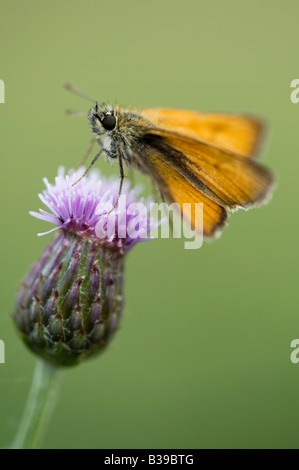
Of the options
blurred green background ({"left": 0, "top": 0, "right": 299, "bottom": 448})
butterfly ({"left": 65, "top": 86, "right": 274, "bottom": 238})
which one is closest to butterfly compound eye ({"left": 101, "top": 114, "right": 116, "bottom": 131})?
butterfly ({"left": 65, "top": 86, "right": 274, "bottom": 238})

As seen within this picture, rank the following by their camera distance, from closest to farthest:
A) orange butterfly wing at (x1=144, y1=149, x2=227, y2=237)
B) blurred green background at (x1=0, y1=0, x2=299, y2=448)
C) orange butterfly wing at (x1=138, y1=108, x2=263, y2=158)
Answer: orange butterfly wing at (x1=144, y1=149, x2=227, y2=237), orange butterfly wing at (x1=138, y1=108, x2=263, y2=158), blurred green background at (x1=0, y1=0, x2=299, y2=448)

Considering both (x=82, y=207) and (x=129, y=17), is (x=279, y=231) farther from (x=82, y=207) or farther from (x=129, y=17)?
(x=129, y=17)

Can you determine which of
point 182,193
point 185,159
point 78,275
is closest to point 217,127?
point 185,159

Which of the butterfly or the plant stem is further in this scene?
the butterfly

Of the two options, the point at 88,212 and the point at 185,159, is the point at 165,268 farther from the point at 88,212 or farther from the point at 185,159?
the point at 88,212

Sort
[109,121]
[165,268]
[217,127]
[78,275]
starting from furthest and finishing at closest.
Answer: [165,268] → [217,127] → [109,121] → [78,275]

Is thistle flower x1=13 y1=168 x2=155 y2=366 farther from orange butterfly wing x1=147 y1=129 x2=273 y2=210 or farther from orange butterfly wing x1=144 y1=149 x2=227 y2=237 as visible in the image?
orange butterfly wing x1=147 y1=129 x2=273 y2=210
